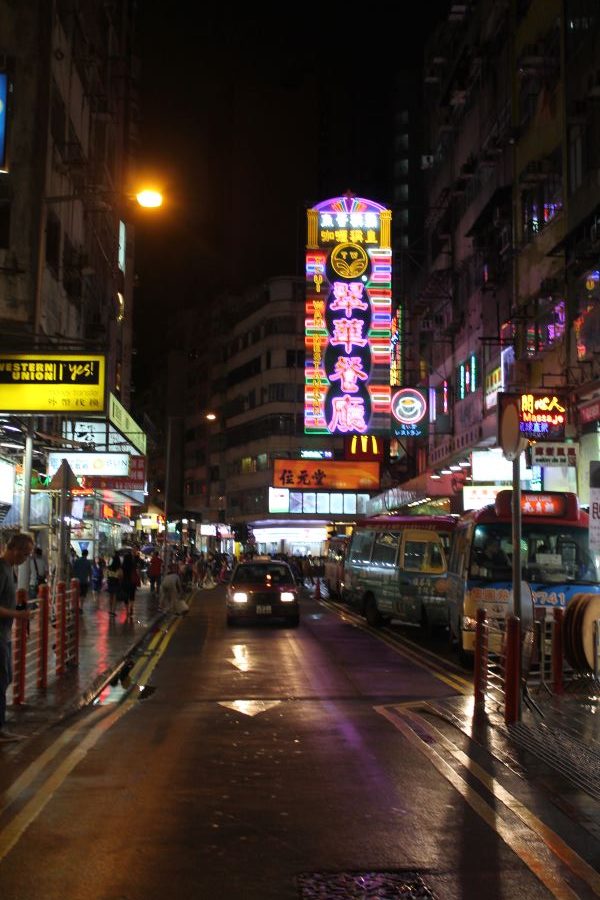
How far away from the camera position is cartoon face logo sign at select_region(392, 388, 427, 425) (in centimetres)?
4197

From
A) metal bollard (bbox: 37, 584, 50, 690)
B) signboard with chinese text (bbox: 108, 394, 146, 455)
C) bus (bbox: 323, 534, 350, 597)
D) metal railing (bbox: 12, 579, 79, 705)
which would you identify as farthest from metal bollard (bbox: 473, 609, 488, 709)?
bus (bbox: 323, 534, 350, 597)

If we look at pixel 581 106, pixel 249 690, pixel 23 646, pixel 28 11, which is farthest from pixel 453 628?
pixel 28 11

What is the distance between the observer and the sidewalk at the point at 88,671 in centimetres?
1116

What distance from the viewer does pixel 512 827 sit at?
693 centimetres

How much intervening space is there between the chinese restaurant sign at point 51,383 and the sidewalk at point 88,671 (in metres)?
4.25

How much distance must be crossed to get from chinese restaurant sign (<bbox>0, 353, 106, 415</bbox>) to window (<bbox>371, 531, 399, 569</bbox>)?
33.2 feet

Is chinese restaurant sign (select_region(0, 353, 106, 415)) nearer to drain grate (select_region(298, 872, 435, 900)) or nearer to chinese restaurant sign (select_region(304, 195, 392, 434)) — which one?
drain grate (select_region(298, 872, 435, 900))

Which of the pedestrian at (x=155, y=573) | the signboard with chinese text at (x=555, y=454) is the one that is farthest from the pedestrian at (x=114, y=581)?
the signboard with chinese text at (x=555, y=454)

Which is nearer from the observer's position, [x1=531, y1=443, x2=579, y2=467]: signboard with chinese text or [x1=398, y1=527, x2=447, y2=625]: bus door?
[x1=398, y1=527, x2=447, y2=625]: bus door

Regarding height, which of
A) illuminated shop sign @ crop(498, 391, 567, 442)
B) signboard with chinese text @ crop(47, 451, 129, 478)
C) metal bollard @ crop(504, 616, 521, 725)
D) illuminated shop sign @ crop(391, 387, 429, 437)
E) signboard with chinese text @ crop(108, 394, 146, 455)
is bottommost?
metal bollard @ crop(504, 616, 521, 725)

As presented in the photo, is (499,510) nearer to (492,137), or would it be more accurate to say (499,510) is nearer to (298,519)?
(492,137)

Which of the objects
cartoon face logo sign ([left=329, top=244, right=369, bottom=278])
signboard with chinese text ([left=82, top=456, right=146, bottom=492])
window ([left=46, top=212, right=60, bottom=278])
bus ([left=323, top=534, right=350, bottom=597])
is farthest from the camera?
cartoon face logo sign ([left=329, top=244, right=369, bottom=278])

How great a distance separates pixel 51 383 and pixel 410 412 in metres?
26.7

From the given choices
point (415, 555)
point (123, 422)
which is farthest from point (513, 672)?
point (123, 422)
